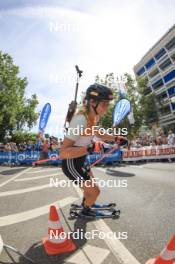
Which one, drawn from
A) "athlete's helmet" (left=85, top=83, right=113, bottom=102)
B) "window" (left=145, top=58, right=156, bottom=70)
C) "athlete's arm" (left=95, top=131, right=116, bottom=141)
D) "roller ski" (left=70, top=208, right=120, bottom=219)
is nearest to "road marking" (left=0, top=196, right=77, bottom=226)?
"roller ski" (left=70, top=208, right=120, bottom=219)

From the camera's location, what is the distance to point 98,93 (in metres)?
4.92

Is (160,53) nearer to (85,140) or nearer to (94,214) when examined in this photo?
(94,214)

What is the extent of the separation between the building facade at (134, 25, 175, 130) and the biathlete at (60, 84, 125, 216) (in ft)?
202

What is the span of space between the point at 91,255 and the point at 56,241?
0.49 meters

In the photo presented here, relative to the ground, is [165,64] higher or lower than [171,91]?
higher

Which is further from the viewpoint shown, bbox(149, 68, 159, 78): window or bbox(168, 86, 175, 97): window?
bbox(149, 68, 159, 78): window

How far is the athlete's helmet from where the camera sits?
492cm

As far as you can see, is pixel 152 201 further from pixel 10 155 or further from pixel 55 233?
pixel 10 155

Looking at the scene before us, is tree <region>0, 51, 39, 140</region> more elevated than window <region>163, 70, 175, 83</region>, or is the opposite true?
window <region>163, 70, 175, 83</region>

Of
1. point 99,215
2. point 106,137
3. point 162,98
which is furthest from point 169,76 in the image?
point 99,215

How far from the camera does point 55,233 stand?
3924 mm

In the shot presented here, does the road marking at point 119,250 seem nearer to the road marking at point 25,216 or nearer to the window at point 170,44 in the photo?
the road marking at point 25,216

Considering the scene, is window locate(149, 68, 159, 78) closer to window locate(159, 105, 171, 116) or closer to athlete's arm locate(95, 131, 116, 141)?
A: window locate(159, 105, 171, 116)

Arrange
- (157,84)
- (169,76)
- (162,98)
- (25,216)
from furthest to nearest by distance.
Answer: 1. (157,84)
2. (162,98)
3. (169,76)
4. (25,216)
